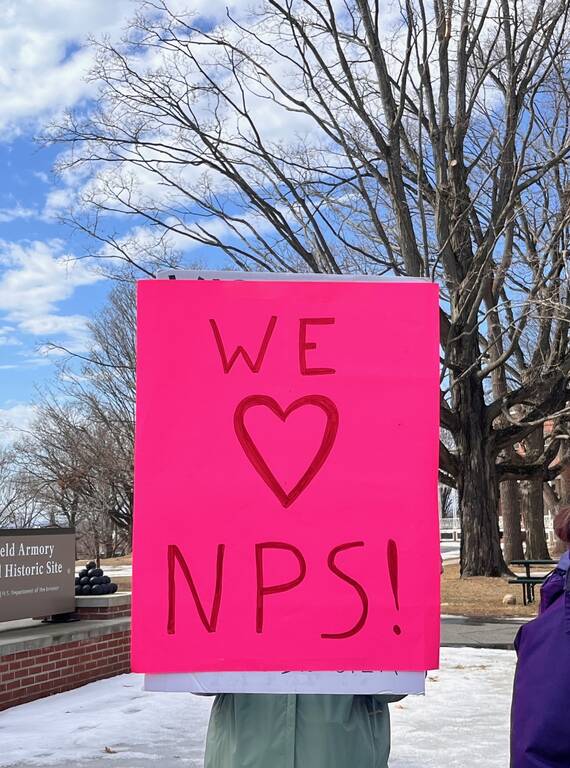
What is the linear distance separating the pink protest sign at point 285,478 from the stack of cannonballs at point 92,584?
6895 millimetres

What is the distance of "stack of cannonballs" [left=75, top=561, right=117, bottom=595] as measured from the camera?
8766mm

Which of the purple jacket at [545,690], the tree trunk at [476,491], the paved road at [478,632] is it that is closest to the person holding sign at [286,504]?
the purple jacket at [545,690]

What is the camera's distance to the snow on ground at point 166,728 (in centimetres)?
552

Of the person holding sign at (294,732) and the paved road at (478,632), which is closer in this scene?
the person holding sign at (294,732)

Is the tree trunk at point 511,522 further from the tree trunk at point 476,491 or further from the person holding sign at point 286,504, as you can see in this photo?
the person holding sign at point 286,504

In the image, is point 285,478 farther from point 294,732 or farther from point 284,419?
point 294,732

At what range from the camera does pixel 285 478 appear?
7.32 ft

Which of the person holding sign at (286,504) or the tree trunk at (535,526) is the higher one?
the person holding sign at (286,504)

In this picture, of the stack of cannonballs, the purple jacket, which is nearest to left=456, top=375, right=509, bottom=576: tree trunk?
the stack of cannonballs

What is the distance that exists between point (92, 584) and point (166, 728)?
278cm

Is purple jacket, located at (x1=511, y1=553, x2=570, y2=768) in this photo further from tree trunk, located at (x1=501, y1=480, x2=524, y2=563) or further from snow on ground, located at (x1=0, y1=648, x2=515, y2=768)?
tree trunk, located at (x1=501, y1=480, x2=524, y2=563)

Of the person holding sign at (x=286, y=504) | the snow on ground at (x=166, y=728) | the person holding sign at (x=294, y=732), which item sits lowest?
the snow on ground at (x=166, y=728)

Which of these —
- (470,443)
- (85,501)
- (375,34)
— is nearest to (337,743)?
Answer: (375,34)

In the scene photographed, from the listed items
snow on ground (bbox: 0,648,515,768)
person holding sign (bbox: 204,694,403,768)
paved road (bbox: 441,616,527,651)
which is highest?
person holding sign (bbox: 204,694,403,768)
